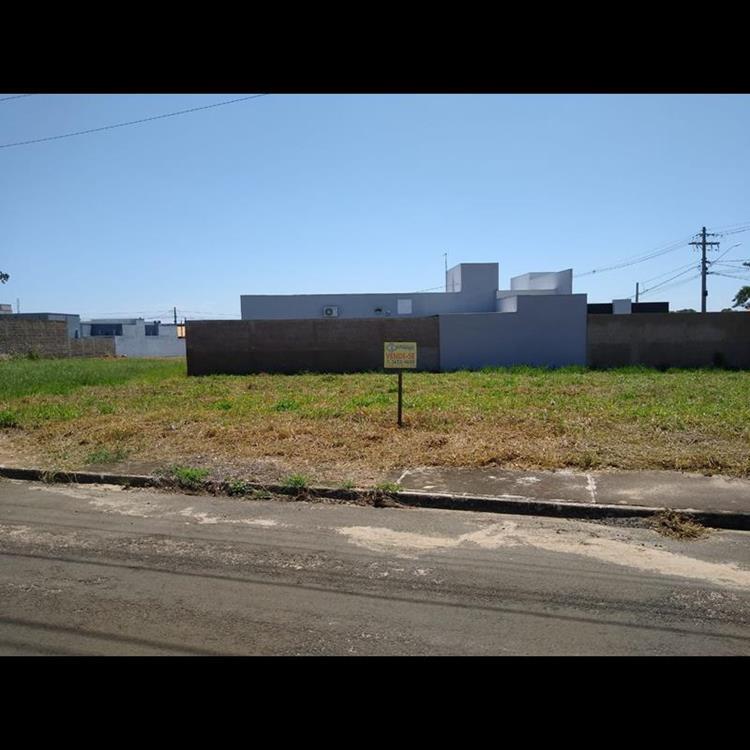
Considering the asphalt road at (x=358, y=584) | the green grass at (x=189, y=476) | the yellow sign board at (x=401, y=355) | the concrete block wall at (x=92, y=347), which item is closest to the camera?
the asphalt road at (x=358, y=584)

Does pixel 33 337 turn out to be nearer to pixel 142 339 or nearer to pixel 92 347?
pixel 92 347

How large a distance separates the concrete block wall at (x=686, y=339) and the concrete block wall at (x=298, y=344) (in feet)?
25.4

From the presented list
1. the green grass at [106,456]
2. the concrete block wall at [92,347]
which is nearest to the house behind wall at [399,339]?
the green grass at [106,456]

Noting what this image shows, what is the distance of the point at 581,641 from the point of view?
12.1 feet

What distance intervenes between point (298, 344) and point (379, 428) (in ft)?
47.8

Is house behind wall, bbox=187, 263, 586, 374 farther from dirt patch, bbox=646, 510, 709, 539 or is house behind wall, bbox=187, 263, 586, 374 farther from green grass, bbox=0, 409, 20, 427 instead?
dirt patch, bbox=646, 510, 709, 539

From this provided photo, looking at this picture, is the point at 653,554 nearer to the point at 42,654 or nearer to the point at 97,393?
the point at 42,654

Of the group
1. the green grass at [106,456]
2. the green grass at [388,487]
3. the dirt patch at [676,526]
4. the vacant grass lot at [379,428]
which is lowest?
the dirt patch at [676,526]

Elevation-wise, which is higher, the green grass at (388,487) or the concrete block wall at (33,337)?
the concrete block wall at (33,337)

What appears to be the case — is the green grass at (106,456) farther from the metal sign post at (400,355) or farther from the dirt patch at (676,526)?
the dirt patch at (676,526)

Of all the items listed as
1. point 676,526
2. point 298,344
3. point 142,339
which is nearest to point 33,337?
point 142,339

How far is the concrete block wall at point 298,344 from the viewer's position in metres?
24.7

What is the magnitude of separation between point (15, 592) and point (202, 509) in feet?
7.96

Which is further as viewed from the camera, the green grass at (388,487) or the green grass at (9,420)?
the green grass at (9,420)
